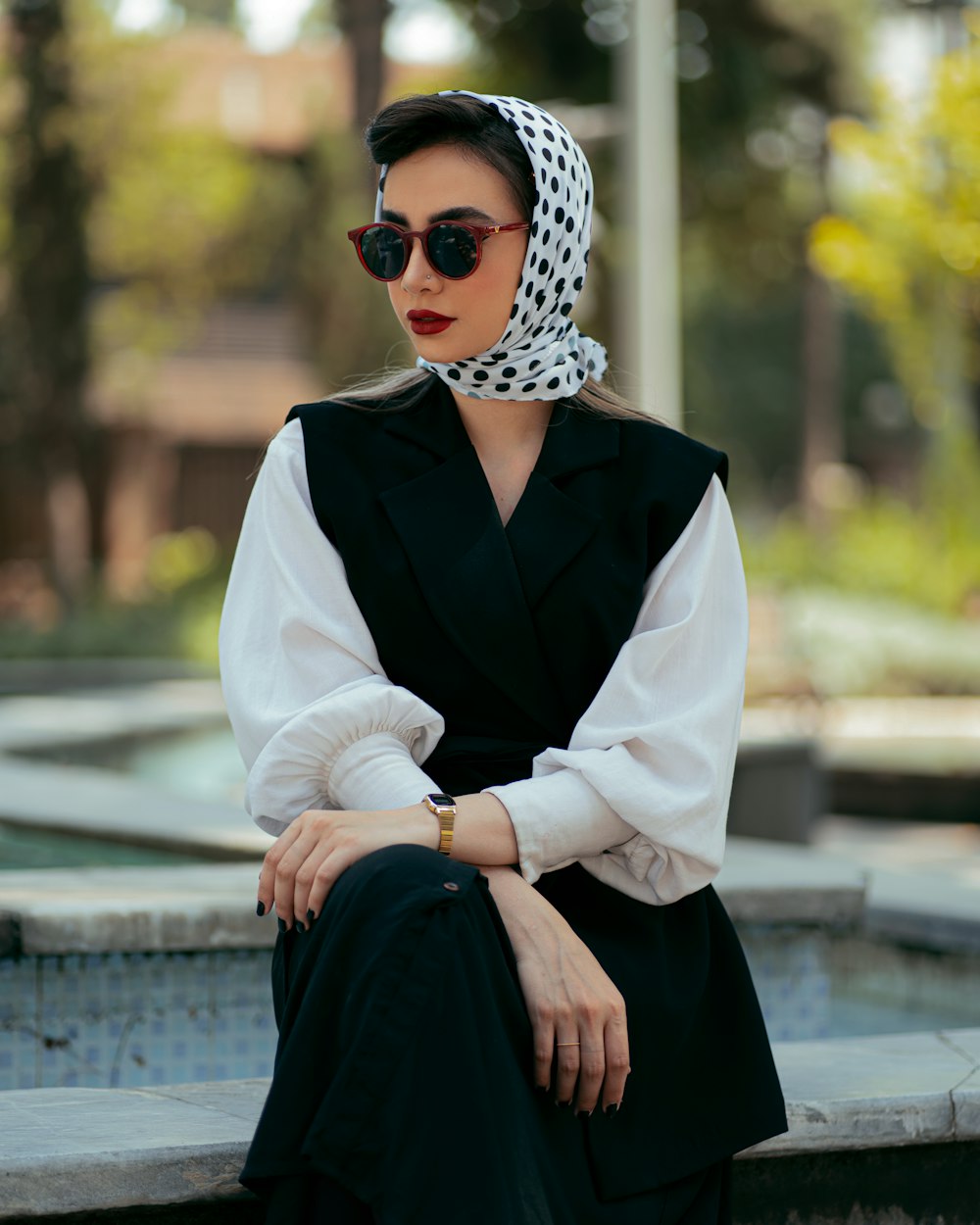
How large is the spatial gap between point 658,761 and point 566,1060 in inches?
16.2

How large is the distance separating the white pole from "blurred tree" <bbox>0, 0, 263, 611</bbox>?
9207 millimetres

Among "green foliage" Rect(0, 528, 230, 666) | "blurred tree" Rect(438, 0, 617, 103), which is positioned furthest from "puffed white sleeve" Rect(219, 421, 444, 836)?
"blurred tree" Rect(438, 0, 617, 103)

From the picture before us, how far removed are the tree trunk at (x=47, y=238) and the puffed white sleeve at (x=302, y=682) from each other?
17032mm

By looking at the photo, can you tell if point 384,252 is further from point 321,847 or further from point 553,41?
point 553,41

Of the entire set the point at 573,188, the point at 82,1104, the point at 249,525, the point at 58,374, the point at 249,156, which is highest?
the point at 249,156

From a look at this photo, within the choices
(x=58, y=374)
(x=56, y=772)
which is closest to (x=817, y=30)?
(x=58, y=374)

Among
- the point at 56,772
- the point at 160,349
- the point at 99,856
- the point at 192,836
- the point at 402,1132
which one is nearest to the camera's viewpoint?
the point at 402,1132

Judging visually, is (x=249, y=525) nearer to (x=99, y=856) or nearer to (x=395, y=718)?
(x=395, y=718)

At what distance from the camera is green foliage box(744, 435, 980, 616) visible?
18.4 meters

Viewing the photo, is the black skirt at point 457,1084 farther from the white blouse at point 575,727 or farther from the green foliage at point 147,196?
the green foliage at point 147,196

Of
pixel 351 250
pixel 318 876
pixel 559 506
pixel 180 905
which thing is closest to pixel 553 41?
pixel 351 250

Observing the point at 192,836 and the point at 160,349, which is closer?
the point at 192,836

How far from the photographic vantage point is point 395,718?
7.45 feet

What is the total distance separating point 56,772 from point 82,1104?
357 cm
